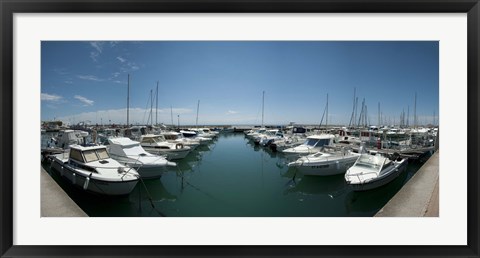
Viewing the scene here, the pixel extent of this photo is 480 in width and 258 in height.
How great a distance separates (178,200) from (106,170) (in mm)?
1695

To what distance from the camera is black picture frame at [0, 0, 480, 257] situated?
1680mm

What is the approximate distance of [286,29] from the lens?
7.06 ft

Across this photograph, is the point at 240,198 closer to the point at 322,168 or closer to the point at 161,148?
the point at 322,168

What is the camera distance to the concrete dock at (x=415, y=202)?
2642mm

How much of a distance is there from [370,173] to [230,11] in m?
4.89

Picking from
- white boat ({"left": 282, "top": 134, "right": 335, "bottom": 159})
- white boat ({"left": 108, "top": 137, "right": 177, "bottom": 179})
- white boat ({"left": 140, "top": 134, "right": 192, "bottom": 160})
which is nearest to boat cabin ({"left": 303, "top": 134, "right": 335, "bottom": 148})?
white boat ({"left": 282, "top": 134, "right": 335, "bottom": 159})

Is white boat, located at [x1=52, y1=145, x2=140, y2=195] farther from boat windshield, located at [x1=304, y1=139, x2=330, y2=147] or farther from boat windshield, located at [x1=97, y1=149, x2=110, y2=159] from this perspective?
boat windshield, located at [x1=304, y1=139, x2=330, y2=147]

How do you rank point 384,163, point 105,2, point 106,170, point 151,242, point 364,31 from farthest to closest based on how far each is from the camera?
point 384,163
point 106,170
point 364,31
point 151,242
point 105,2

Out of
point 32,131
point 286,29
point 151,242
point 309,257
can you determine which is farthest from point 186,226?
point 286,29

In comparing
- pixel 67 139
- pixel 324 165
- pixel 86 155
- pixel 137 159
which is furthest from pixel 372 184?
pixel 67 139

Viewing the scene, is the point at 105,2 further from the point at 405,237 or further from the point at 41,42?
the point at 405,237

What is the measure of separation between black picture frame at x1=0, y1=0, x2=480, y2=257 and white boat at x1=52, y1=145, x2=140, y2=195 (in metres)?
2.43

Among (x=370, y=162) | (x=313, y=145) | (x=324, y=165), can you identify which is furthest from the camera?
(x=313, y=145)

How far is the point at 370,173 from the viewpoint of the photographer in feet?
15.8
